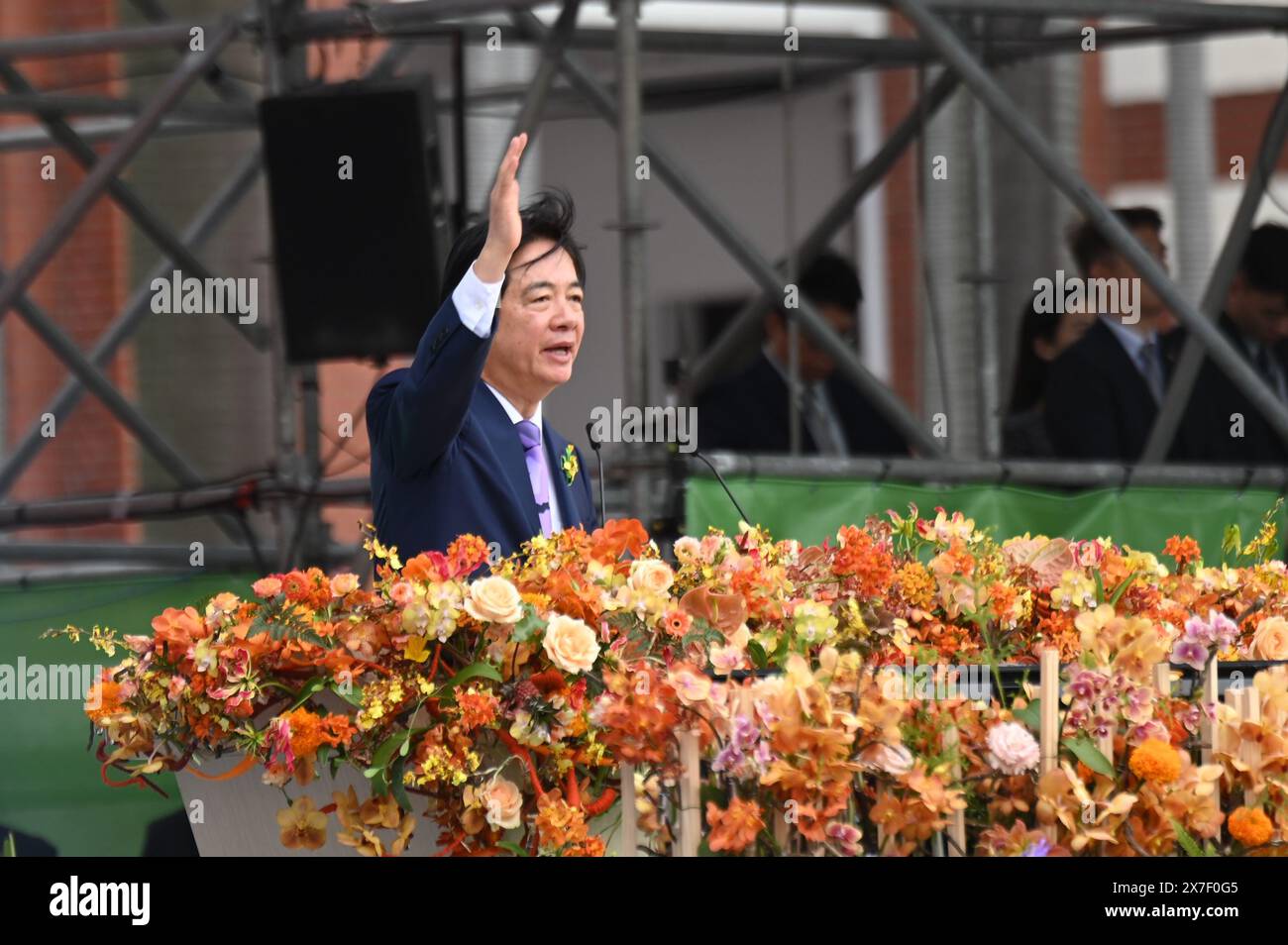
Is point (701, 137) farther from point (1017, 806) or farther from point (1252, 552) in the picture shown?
point (1017, 806)

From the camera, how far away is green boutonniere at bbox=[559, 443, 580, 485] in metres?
3.93

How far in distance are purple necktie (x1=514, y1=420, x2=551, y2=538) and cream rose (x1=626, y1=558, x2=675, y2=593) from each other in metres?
1.00

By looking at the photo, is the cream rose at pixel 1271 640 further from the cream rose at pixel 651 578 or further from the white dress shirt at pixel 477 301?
the white dress shirt at pixel 477 301

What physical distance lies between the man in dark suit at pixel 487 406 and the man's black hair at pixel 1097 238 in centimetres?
378

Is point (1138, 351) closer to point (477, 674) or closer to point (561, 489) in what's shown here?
point (561, 489)

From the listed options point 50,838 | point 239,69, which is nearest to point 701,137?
point 239,69

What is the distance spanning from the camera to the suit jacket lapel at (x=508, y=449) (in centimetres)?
400

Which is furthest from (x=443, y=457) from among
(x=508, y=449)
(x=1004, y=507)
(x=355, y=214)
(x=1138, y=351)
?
(x=1138, y=351)

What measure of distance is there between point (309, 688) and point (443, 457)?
90 cm

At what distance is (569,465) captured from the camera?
3.92 meters

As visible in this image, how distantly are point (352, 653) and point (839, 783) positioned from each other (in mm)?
698

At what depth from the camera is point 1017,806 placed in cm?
284

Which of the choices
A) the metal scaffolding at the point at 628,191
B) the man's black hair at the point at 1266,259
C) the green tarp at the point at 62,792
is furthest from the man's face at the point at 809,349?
the green tarp at the point at 62,792
